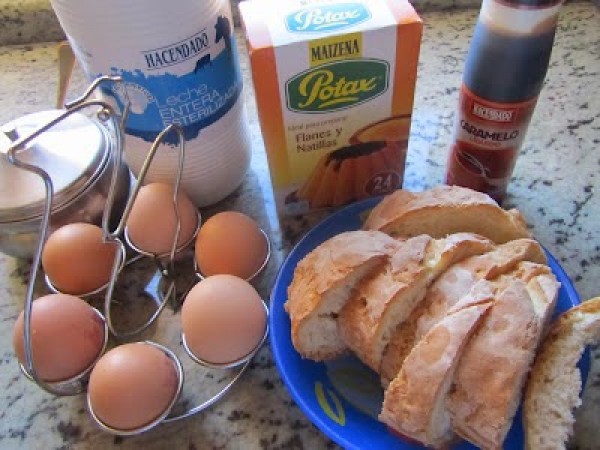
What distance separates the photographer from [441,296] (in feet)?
1.82

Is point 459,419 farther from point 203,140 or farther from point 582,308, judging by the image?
point 203,140

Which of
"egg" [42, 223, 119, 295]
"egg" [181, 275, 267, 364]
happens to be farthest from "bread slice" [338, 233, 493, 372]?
"egg" [42, 223, 119, 295]

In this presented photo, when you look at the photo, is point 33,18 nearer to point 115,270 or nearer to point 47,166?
point 47,166

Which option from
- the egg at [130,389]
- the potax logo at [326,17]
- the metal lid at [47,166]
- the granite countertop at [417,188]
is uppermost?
the potax logo at [326,17]

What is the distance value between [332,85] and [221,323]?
1.09 feet

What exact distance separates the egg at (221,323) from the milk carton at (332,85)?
0.75 feet

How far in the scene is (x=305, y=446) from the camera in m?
0.61

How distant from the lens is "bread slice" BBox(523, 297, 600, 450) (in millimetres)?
488

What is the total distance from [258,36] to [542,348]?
481 millimetres

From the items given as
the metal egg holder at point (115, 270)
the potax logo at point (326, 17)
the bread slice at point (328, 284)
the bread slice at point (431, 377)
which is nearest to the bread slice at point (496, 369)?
the bread slice at point (431, 377)

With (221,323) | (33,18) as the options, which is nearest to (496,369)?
(221,323)

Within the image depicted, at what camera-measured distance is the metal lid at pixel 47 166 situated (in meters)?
0.69

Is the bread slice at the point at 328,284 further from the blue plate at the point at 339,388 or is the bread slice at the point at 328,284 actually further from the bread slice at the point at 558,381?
the bread slice at the point at 558,381

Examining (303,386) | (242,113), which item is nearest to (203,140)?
(242,113)
